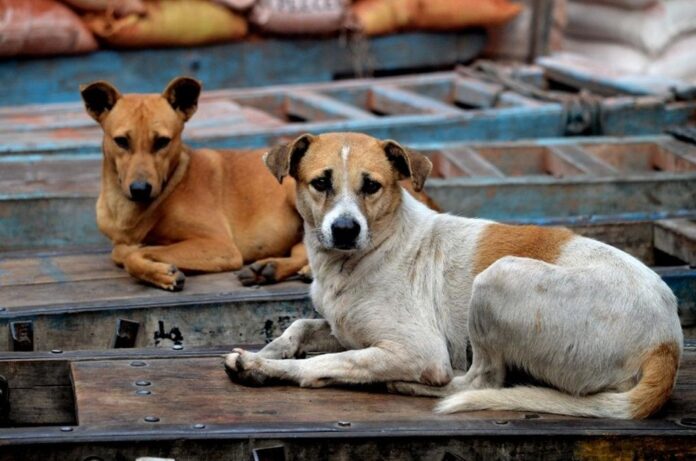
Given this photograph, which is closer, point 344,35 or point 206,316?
point 206,316

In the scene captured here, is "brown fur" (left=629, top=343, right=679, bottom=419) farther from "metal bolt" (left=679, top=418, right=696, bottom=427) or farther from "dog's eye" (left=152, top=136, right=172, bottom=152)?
"dog's eye" (left=152, top=136, right=172, bottom=152)

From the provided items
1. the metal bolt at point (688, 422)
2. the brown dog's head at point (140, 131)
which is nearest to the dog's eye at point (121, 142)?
the brown dog's head at point (140, 131)

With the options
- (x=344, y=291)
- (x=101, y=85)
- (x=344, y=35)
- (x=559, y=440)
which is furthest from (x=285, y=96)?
(x=559, y=440)

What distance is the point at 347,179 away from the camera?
15.0 feet

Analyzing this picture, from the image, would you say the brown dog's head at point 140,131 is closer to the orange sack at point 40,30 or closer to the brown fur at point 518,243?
the brown fur at point 518,243

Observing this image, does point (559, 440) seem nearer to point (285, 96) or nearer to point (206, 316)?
point (206, 316)

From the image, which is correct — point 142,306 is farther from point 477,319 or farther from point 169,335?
point 477,319

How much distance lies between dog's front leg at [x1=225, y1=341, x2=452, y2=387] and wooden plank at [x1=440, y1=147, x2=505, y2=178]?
112 inches

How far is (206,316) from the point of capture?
5.38 meters

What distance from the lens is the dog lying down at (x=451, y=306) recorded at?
14.0 ft

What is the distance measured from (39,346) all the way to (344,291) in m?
1.33

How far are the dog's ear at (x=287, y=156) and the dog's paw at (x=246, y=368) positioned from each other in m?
0.66

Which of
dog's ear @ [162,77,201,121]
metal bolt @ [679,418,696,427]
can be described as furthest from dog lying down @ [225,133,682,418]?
dog's ear @ [162,77,201,121]

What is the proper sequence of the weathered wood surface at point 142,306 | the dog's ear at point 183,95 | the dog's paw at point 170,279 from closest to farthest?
the weathered wood surface at point 142,306
the dog's paw at point 170,279
the dog's ear at point 183,95
